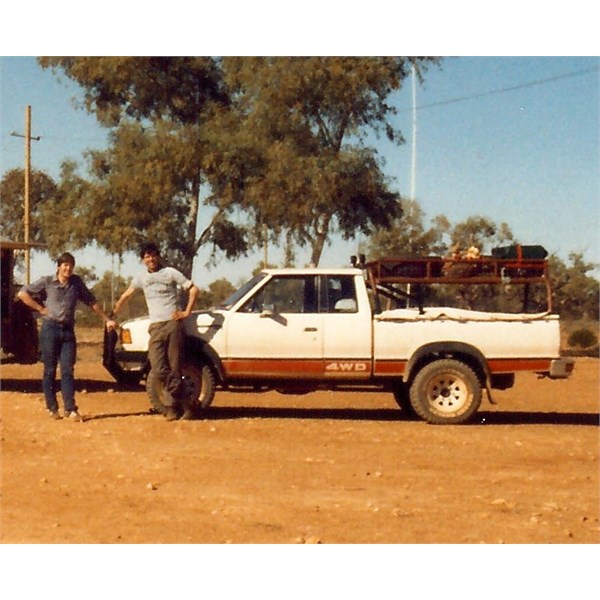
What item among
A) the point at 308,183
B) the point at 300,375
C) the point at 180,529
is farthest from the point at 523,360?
the point at 308,183

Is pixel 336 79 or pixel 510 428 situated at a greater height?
pixel 336 79

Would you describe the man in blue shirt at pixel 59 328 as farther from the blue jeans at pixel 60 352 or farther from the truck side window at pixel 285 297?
the truck side window at pixel 285 297

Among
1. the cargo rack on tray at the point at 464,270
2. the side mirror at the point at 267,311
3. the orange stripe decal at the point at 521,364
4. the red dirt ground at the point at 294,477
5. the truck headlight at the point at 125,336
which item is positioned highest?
the cargo rack on tray at the point at 464,270

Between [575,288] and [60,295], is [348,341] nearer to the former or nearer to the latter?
[60,295]

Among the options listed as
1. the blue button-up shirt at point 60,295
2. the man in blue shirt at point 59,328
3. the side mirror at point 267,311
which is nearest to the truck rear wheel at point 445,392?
the side mirror at point 267,311

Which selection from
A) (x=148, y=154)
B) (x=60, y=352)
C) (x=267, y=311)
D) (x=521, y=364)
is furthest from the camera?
(x=148, y=154)

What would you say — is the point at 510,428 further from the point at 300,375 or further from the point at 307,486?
the point at 307,486

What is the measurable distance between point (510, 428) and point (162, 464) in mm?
4841

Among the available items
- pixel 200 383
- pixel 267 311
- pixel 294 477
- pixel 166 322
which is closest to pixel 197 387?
pixel 200 383

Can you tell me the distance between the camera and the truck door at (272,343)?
1322 centimetres

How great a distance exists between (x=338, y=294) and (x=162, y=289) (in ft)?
6.97

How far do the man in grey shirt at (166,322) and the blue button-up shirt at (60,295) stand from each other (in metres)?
0.50

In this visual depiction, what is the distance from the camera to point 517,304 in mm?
50812

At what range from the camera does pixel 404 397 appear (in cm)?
1410
